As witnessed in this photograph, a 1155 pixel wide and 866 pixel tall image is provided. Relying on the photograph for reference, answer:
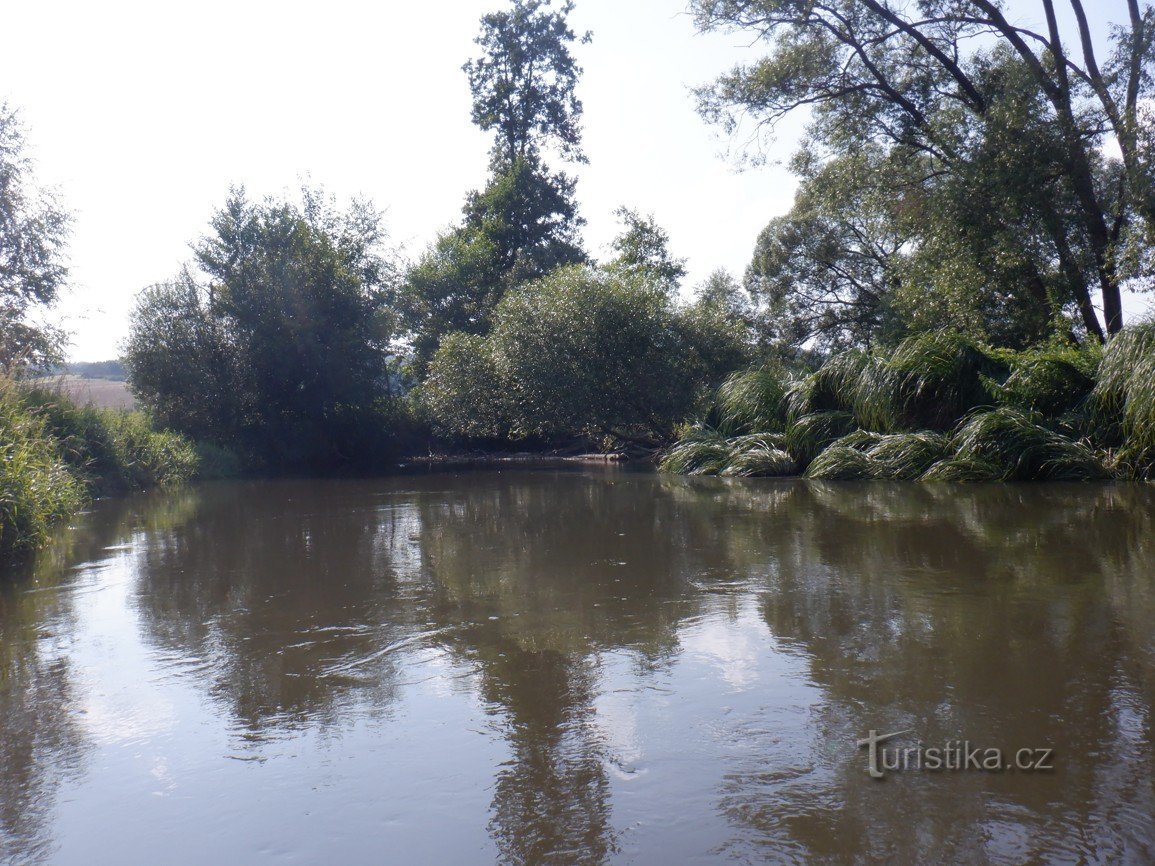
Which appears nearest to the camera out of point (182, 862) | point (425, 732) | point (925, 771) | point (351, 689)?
point (182, 862)

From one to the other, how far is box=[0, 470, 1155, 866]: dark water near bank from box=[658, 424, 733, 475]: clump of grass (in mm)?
9818

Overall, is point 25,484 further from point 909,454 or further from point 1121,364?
point 1121,364

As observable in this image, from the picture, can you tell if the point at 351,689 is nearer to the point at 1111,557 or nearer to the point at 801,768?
the point at 801,768

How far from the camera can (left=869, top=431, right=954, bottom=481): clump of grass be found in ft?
44.8

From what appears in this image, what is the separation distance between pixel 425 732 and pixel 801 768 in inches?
52.2

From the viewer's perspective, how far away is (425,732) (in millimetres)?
3355

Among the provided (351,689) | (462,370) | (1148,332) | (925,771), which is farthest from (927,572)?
(462,370)

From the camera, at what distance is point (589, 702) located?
142 inches

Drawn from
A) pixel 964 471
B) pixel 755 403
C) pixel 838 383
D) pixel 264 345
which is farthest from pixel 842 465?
pixel 264 345

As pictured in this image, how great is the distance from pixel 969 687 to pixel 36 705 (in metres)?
3.76

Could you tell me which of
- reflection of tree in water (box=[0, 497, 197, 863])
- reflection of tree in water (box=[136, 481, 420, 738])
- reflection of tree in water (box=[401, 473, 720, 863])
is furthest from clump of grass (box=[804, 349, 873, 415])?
reflection of tree in water (box=[0, 497, 197, 863])

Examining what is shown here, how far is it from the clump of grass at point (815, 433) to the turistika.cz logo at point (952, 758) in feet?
43.5

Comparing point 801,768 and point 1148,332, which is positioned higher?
point 1148,332

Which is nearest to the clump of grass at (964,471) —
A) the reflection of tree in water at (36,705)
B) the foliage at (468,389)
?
the reflection of tree in water at (36,705)
